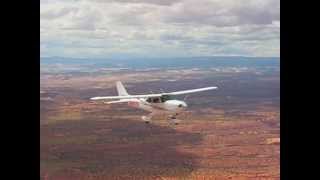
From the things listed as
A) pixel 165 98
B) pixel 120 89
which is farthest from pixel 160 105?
pixel 120 89

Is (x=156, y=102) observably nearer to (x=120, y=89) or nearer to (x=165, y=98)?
(x=165, y=98)

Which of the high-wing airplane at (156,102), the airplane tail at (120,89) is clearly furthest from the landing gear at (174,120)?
the airplane tail at (120,89)

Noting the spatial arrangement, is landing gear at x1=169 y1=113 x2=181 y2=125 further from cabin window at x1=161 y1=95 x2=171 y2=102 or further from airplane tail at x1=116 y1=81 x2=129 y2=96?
airplane tail at x1=116 y1=81 x2=129 y2=96

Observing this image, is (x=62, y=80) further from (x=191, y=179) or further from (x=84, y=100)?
(x=191, y=179)

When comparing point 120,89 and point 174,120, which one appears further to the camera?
point 174,120

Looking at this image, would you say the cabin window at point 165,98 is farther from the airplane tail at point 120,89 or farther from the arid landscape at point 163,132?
the airplane tail at point 120,89
